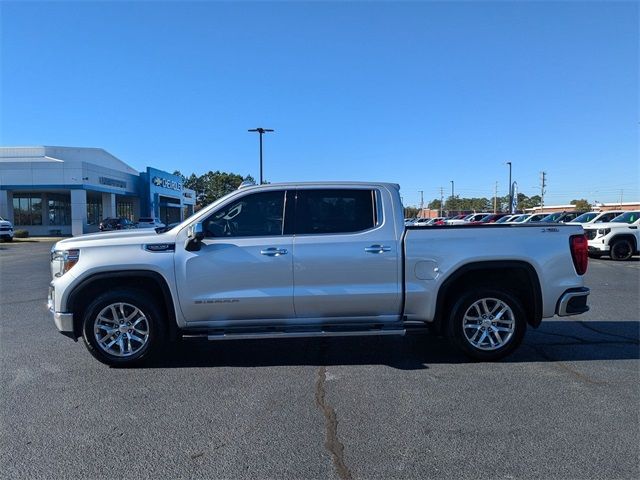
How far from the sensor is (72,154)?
2410 inches


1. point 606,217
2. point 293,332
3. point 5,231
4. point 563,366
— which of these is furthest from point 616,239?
point 5,231

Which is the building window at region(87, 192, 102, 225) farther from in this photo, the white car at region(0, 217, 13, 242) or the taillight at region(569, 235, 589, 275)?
the taillight at region(569, 235, 589, 275)

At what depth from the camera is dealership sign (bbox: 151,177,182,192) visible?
2173 inches

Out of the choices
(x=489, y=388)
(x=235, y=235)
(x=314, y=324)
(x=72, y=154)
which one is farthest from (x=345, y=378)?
(x=72, y=154)

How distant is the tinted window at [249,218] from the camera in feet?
17.6

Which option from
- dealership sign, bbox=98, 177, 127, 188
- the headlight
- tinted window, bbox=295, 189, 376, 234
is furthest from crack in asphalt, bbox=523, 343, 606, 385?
dealership sign, bbox=98, 177, 127, 188

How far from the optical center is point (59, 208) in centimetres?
4700

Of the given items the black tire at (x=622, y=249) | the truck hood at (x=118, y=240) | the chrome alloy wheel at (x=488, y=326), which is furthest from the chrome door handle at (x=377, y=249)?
the black tire at (x=622, y=249)

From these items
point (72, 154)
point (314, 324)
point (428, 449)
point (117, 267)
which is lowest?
point (428, 449)

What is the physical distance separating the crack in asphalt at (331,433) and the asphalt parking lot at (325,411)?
0.05 feet

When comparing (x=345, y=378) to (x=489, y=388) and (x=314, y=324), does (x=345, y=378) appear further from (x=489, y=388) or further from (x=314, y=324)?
(x=489, y=388)

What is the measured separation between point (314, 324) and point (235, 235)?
1.29 metres

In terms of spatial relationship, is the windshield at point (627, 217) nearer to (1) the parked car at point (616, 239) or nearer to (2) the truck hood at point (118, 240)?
(1) the parked car at point (616, 239)

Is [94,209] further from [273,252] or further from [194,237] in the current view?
[273,252]
